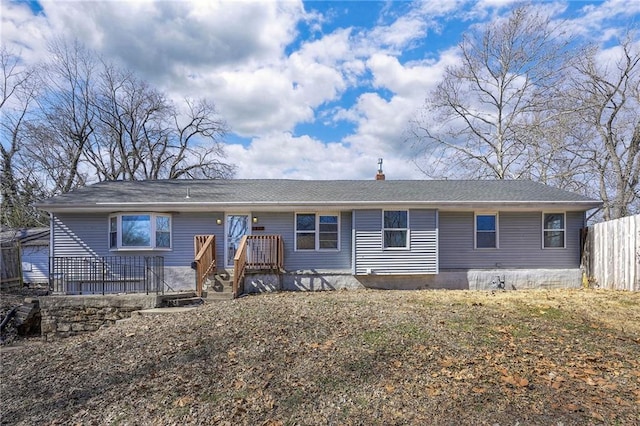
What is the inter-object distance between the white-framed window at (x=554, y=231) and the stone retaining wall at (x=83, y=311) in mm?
11693

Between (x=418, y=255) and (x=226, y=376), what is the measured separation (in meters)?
8.03

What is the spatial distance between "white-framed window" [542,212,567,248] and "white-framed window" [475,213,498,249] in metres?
1.55

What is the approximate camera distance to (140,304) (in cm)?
945

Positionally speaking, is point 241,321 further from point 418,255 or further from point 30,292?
point 30,292

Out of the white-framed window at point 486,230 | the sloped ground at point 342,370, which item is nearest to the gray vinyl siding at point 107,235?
the sloped ground at point 342,370

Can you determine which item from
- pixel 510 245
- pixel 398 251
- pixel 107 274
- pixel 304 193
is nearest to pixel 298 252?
pixel 304 193

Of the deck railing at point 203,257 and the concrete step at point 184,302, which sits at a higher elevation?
the deck railing at point 203,257

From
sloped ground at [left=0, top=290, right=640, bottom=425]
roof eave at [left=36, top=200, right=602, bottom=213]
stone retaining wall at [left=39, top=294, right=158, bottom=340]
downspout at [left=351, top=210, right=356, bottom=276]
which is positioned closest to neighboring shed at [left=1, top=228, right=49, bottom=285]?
roof eave at [left=36, top=200, right=602, bottom=213]

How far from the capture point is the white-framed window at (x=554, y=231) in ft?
41.0

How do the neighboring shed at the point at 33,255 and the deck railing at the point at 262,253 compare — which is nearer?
the deck railing at the point at 262,253

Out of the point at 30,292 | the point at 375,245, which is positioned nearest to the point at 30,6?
the point at 30,292

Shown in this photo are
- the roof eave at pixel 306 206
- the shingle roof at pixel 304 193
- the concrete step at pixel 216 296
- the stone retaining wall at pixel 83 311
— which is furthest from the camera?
the shingle roof at pixel 304 193

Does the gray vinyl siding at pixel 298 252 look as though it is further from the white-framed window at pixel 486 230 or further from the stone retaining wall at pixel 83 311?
the white-framed window at pixel 486 230

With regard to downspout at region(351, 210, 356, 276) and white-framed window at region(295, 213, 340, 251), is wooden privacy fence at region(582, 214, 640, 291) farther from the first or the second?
white-framed window at region(295, 213, 340, 251)
